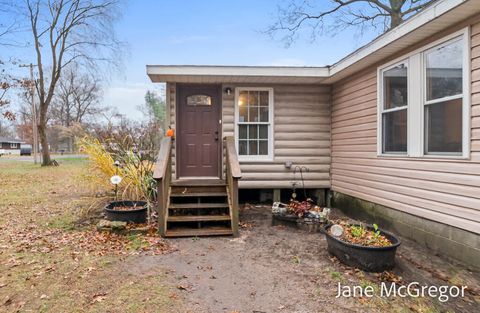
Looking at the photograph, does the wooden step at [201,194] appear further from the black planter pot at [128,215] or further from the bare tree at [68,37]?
the bare tree at [68,37]

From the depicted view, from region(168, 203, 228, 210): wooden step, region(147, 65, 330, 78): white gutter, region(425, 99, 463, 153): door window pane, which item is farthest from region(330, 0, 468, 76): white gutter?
region(168, 203, 228, 210): wooden step

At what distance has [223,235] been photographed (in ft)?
15.6

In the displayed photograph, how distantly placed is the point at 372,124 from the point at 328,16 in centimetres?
1123

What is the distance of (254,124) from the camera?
6.68m

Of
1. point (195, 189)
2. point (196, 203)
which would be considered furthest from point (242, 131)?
point (196, 203)

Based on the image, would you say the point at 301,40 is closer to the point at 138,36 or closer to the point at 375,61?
the point at 138,36

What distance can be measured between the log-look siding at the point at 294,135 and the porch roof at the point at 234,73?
1.79 ft

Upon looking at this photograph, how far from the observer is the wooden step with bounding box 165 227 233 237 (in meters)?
4.69

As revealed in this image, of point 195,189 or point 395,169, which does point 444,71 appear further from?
point 195,189

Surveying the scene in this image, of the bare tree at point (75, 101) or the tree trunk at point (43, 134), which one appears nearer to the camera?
the tree trunk at point (43, 134)

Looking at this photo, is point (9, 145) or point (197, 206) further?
point (9, 145)

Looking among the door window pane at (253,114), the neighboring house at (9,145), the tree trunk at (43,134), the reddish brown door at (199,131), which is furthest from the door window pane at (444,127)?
the neighboring house at (9,145)

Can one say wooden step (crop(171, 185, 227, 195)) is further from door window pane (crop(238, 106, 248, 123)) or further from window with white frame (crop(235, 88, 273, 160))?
door window pane (crop(238, 106, 248, 123))

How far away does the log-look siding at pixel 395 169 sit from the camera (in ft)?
11.3
